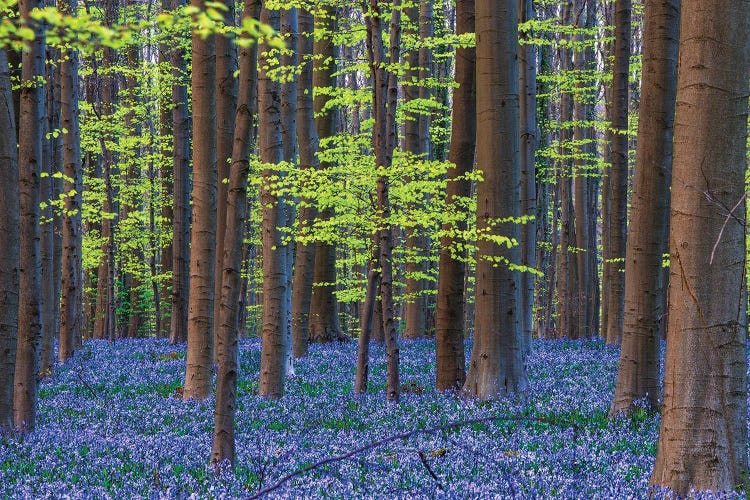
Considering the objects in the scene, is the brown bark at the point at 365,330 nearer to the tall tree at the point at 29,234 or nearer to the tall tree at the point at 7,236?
the tall tree at the point at 29,234

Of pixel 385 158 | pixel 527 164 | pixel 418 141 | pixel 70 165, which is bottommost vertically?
pixel 385 158

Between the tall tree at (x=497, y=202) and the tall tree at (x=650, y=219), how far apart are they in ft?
6.93

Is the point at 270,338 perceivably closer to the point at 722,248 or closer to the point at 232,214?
the point at 232,214

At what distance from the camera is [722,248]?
18.8 ft

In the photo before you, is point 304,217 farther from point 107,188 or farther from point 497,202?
point 497,202

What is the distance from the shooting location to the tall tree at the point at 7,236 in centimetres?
918

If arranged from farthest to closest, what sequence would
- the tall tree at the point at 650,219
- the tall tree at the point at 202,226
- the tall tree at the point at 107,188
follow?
1. the tall tree at the point at 107,188
2. the tall tree at the point at 202,226
3. the tall tree at the point at 650,219

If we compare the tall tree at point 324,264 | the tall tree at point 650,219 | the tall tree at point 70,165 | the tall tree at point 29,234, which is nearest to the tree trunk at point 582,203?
the tall tree at point 324,264

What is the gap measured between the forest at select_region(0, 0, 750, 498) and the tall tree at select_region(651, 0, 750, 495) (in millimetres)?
16

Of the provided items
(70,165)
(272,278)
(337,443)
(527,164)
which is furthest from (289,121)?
(337,443)

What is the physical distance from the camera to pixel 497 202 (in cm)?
1191

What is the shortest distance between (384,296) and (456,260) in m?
1.61

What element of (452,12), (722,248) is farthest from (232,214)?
(452,12)

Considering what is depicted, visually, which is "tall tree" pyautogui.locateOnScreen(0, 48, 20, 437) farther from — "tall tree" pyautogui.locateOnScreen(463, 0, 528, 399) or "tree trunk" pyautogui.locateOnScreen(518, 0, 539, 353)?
"tree trunk" pyautogui.locateOnScreen(518, 0, 539, 353)
